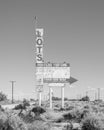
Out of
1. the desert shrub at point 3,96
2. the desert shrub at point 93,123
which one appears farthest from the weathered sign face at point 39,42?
the desert shrub at point 3,96

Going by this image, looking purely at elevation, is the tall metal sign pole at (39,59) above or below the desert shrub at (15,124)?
above

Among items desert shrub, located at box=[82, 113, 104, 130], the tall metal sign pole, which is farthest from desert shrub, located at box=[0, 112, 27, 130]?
the tall metal sign pole

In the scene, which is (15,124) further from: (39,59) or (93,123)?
(39,59)

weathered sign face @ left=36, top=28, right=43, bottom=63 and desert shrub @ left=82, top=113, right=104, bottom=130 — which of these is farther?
weathered sign face @ left=36, top=28, right=43, bottom=63

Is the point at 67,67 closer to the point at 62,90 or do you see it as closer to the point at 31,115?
the point at 62,90

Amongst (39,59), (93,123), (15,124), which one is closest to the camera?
(15,124)

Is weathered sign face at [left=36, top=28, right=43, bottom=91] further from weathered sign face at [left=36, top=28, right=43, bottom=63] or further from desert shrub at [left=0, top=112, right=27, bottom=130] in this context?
desert shrub at [left=0, top=112, right=27, bottom=130]

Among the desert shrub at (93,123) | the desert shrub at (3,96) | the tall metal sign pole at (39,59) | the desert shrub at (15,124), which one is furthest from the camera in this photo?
the desert shrub at (3,96)

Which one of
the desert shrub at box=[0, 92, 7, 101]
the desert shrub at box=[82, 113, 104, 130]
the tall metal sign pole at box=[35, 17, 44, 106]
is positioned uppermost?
the tall metal sign pole at box=[35, 17, 44, 106]

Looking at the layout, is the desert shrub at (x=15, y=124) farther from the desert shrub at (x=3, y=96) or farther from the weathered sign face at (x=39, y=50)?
the desert shrub at (x=3, y=96)

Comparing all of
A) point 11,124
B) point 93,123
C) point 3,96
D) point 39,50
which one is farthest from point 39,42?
point 3,96

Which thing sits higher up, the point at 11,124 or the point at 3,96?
the point at 11,124

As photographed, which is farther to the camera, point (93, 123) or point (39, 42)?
point (39, 42)

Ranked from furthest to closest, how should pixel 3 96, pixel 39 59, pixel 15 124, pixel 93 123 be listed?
pixel 3 96, pixel 39 59, pixel 93 123, pixel 15 124
